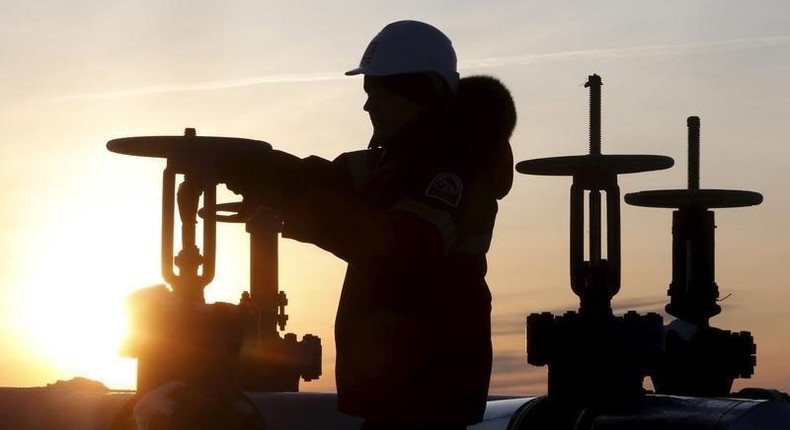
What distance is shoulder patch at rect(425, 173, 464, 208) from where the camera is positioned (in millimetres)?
7590

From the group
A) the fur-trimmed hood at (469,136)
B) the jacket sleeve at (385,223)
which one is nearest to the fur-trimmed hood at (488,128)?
the fur-trimmed hood at (469,136)

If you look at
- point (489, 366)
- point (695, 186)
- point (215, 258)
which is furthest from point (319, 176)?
point (695, 186)

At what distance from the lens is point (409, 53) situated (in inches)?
316

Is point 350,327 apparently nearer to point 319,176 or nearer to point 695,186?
point 319,176

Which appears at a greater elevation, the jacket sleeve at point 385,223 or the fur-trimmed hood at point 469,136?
the fur-trimmed hood at point 469,136

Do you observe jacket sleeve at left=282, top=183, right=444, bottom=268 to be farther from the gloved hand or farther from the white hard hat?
the white hard hat

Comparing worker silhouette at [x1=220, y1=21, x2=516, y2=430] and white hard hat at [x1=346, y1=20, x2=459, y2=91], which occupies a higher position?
white hard hat at [x1=346, y1=20, x2=459, y2=91]

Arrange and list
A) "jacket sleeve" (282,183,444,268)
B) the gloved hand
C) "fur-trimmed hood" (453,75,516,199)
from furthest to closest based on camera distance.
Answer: "fur-trimmed hood" (453,75,516,199) → the gloved hand → "jacket sleeve" (282,183,444,268)

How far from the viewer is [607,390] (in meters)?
12.2

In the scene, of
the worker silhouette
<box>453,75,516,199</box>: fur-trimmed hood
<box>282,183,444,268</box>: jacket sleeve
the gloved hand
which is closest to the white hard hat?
the worker silhouette

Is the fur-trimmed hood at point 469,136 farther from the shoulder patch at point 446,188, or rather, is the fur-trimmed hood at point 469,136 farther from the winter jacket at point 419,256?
the shoulder patch at point 446,188

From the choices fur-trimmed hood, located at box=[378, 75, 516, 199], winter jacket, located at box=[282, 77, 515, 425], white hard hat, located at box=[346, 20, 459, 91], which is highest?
white hard hat, located at box=[346, 20, 459, 91]

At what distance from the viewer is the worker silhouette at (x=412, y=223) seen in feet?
25.0

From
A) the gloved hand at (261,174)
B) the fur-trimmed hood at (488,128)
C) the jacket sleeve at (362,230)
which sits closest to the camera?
the jacket sleeve at (362,230)
